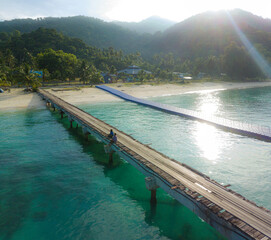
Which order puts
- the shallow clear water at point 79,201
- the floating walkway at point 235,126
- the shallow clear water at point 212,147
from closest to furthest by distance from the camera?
the shallow clear water at point 79,201 → the shallow clear water at point 212,147 → the floating walkway at point 235,126

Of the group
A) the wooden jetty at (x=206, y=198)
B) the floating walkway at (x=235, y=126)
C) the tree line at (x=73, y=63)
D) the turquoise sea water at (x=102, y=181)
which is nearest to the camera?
the wooden jetty at (x=206, y=198)

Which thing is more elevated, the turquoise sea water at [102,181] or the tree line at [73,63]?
the tree line at [73,63]

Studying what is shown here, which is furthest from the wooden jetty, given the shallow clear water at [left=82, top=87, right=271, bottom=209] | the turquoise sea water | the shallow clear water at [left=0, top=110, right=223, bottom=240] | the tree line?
the tree line

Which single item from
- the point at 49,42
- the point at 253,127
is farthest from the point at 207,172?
the point at 49,42

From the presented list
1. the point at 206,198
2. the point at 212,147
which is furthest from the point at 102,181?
Result: the point at 212,147

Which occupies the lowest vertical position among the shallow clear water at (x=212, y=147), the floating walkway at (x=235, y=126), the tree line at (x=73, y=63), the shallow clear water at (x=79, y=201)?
the shallow clear water at (x=79, y=201)

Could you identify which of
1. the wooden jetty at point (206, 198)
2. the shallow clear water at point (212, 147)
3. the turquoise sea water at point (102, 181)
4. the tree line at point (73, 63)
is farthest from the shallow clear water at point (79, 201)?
the tree line at point (73, 63)

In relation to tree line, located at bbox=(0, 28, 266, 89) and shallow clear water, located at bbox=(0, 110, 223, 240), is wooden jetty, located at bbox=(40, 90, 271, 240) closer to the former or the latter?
shallow clear water, located at bbox=(0, 110, 223, 240)

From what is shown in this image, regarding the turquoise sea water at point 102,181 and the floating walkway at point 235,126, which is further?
the floating walkway at point 235,126

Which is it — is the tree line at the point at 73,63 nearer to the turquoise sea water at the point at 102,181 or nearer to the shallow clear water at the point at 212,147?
the shallow clear water at the point at 212,147
